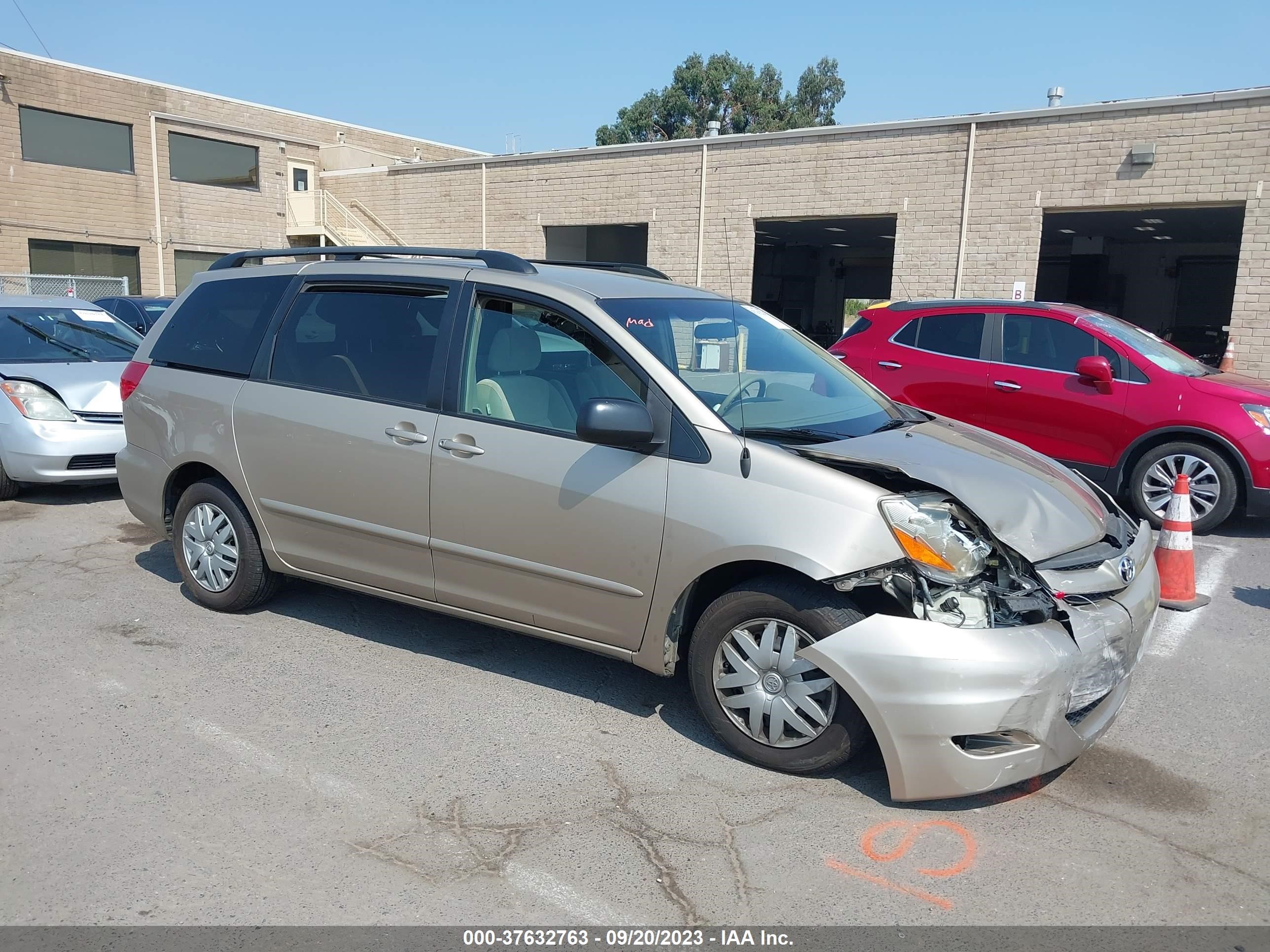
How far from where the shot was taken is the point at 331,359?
4930 mm

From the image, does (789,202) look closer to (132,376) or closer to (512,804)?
(132,376)

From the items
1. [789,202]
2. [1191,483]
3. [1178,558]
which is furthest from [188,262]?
[1178,558]

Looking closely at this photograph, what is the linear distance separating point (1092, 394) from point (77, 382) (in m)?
8.58

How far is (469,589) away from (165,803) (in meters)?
1.49

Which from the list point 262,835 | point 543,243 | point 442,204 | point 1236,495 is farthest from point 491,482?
point 442,204

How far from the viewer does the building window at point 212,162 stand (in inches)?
1137

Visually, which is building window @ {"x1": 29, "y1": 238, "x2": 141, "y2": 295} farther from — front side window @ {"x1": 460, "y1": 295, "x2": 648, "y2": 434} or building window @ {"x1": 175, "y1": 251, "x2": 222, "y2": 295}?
front side window @ {"x1": 460, "y1": 295, "x2": 648, "y2": 434}

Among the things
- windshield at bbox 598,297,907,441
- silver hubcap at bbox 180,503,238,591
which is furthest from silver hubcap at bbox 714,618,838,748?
silver hubcap at bbox 180,503,238,591

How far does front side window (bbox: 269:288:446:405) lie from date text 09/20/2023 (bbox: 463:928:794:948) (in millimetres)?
2494

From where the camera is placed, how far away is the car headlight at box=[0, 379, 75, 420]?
7941mm

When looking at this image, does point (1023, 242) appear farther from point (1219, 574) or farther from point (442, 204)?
point (442, 204)

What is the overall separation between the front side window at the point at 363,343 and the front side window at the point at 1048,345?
6.01m

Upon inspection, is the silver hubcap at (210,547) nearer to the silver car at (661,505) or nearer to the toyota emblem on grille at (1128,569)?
the silver car at (661,505)

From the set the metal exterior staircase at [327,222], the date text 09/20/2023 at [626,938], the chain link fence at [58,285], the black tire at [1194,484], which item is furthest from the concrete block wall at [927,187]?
the date text 09/20/2023 at [626,938]
